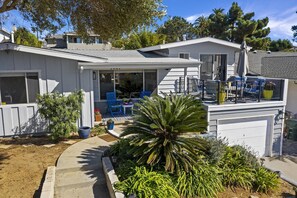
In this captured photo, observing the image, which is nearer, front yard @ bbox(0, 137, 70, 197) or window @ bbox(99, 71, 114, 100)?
front yard @ bbox(0, 137, 70, 197)

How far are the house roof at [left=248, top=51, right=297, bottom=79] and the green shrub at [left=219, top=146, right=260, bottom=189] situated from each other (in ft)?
38.4

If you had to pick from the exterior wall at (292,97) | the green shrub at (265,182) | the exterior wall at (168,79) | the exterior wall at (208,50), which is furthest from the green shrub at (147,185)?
the exterior wall at (292,97)

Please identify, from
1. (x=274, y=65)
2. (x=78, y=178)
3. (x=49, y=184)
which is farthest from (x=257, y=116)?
(x=274, y=65)

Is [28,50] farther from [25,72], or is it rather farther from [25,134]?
[25,134]

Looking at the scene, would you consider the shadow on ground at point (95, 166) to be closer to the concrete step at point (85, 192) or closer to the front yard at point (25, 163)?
the concrete step at point (85, 192)

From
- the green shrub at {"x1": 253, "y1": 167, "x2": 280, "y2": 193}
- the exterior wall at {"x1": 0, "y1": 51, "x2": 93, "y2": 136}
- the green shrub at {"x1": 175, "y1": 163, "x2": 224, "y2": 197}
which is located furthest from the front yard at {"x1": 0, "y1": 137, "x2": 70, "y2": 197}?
the green shrub at {"x1": 253, "y1": 167, "x2": 280, "y2": 193}

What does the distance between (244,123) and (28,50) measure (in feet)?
29.6

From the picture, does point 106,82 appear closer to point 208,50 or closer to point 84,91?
point 84,91

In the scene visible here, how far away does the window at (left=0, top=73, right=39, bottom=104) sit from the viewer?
27.9 ft

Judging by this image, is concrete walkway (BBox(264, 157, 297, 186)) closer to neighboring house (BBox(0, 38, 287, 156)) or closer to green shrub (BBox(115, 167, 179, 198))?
neighboring house (BBox(0, 38, 287, 156))

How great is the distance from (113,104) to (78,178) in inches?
256

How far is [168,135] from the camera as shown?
5.38 m

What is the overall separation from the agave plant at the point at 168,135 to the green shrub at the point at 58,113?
308cm

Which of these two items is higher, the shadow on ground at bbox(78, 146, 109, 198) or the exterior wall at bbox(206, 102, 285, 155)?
the exterior wall at bbox(206, 102, 285, 155)
